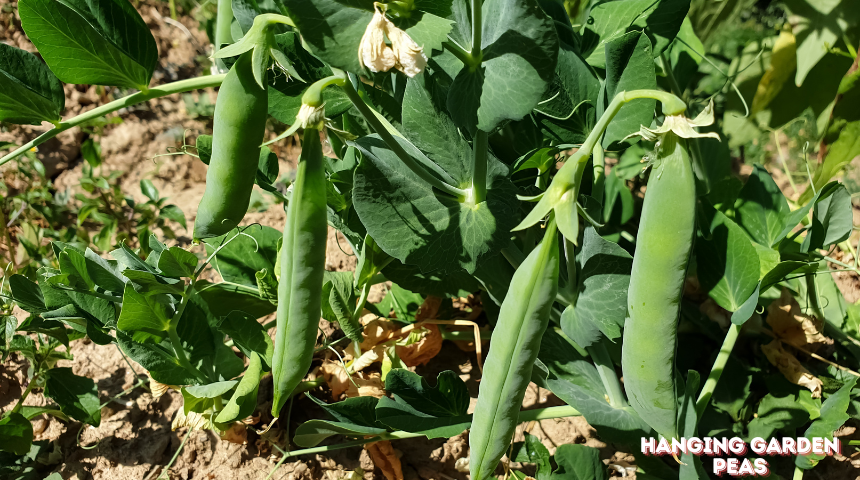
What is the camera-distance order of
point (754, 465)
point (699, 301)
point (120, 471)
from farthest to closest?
point (699, 301) → point (120, 471) → point (754, 465)

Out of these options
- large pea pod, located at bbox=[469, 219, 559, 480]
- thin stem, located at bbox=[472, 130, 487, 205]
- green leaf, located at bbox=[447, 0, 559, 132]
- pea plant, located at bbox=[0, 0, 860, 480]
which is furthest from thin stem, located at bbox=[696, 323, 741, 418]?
green leaf, located at bbox=[447, 0, 559, 132]

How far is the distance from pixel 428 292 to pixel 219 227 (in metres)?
0.66

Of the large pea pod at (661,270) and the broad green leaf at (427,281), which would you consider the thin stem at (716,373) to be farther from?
the broad green leaf at (427,281)

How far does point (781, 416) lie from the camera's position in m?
1.33

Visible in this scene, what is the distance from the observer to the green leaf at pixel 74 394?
132 cm

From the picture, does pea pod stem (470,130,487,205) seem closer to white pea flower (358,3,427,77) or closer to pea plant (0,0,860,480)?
pea plant (0,0,860,480)

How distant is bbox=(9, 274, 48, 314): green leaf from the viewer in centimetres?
121

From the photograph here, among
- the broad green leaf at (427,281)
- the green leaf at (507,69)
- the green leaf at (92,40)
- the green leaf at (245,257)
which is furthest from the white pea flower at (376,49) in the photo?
the green leaf at (245,257)

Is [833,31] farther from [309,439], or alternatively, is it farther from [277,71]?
[309,439]

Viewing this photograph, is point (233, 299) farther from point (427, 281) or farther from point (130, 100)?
point (130, 100)

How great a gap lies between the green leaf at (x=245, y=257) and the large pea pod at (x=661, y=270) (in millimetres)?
964

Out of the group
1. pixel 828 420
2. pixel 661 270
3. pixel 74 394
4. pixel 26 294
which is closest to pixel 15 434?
pixel 74 394

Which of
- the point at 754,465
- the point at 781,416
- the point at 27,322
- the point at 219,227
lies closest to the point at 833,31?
the point at 781,416

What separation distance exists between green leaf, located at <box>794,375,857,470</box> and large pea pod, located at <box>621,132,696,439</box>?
0.57m
